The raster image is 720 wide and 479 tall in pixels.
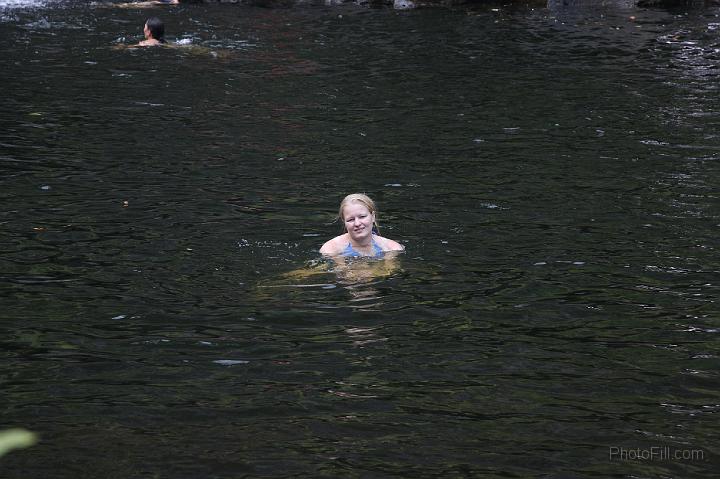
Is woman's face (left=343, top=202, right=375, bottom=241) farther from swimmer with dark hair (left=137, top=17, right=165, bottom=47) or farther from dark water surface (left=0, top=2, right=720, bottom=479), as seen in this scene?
swimmer with dark hair (left=137, top=17, right=165, bottom=47)

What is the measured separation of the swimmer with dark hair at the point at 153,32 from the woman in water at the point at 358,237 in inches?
608

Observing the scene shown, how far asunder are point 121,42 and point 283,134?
11852mm

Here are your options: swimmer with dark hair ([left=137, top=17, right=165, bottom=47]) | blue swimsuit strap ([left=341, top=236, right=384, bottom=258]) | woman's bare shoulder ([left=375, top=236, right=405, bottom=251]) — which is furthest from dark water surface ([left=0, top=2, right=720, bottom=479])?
swimmer with dark hair ([left=137, top=17, right=165, bottom=47])

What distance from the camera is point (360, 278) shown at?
31.2ft

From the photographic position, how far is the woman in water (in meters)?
9.95

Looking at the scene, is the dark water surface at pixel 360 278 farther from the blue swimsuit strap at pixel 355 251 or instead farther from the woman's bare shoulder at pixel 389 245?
the blue swimsuit strap at pixel 355 251

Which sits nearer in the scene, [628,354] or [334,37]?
[628,354]

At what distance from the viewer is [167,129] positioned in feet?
53.0

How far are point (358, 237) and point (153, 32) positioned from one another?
52.6 ft

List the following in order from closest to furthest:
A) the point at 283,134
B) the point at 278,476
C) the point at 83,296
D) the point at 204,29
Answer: the point at 278,476
the point at 83,296
the point at 283,134
the point at 204,29

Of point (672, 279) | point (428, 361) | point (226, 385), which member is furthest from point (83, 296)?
point (672, 279)

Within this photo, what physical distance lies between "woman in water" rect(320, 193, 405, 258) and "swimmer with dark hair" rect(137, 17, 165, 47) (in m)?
15.5

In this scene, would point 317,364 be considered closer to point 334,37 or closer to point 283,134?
point 283,134

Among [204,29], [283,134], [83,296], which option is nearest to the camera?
[83,296]
